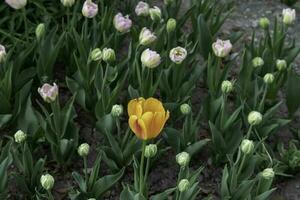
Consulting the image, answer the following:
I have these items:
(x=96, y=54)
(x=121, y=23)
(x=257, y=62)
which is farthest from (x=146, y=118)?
(x=257, y=62)

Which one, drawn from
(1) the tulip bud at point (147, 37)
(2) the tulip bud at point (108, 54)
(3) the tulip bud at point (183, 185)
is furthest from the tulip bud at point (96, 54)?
(3) the tulip bud at point (183, 185)

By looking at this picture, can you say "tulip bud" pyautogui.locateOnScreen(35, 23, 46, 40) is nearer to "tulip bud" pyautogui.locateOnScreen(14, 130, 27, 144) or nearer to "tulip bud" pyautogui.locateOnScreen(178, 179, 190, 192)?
"tulip bud" pyautogui.locateOnScreen(14, 130, 27, 144)

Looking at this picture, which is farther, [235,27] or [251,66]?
[235,27]

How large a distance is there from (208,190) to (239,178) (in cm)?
20

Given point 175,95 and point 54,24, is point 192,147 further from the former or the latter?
point 54,24

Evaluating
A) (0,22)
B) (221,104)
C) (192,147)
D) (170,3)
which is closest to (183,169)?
(192,147)

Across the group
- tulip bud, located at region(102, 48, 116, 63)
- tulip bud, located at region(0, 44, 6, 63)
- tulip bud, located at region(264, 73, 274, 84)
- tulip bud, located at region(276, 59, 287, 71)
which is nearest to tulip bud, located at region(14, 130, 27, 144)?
tulip bud, located at region(0, 44, 6, 63)

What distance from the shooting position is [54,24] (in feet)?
10.4

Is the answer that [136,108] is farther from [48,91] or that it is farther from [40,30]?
→ [40,30]

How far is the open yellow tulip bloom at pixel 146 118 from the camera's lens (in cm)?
199

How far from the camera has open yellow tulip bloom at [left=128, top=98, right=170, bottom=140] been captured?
1.99 meters

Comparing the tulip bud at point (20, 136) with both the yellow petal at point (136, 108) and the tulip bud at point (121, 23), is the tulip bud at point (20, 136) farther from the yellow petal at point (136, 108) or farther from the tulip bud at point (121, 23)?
the tulip bud at point (121, 23)

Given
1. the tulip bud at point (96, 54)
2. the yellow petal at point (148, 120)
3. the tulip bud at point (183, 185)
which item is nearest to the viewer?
the yellow petal at point (148, 120)

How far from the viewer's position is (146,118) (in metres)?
1.99
